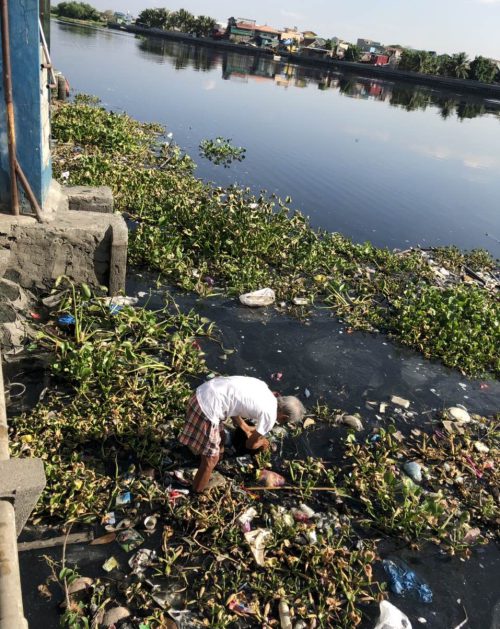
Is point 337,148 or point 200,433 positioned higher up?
point 337,148

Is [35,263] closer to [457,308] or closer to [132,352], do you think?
[132,352]

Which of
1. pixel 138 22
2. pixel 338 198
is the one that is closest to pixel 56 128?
pixel 338 198

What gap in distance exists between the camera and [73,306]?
14.6 feet

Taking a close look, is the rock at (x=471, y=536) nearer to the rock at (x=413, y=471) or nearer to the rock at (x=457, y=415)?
the rock at (x=413, y=471)

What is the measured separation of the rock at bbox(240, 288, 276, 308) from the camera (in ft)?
17.7

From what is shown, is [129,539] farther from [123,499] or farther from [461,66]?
[461,66]

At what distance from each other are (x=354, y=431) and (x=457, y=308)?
2516mm

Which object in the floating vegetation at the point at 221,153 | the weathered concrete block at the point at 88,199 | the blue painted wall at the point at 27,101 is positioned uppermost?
the blue painted wall at the point at 27,101

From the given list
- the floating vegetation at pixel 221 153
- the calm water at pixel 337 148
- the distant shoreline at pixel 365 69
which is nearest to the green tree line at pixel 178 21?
the distant shoreline at pixel 365 69

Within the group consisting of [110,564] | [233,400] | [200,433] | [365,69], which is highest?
[365,69]

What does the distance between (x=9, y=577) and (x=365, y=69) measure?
61872 mm

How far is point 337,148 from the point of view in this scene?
582 inches

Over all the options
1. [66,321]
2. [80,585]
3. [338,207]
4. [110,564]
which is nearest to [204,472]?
[110,564]

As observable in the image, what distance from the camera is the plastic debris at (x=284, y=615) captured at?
8.13ft
